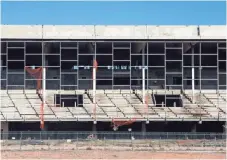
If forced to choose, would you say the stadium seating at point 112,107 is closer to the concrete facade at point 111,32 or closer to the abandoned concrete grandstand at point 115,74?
the abandoned concrete grandstand at point 115,74

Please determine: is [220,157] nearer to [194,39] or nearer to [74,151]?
[74,151]

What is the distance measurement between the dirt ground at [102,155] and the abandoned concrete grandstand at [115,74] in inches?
526

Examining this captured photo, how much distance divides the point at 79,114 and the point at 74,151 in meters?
13.0

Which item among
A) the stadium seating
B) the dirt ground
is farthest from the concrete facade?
the dirt ground

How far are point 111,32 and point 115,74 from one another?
4.86 metres

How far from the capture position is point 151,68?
57.1 meters

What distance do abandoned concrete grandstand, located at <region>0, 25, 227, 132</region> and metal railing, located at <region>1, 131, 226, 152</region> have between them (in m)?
6.58

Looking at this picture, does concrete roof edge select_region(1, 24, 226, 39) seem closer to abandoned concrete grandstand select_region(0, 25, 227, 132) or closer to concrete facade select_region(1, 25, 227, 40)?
concrete facade select_region(1, 25, 227, 40)

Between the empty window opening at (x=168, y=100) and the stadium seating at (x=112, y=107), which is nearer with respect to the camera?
the stadium seating at (x=112, y=107)

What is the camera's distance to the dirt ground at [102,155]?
3284 cm

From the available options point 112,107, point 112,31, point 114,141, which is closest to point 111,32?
point 112,31

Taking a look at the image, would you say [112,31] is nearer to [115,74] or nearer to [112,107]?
[115,74]

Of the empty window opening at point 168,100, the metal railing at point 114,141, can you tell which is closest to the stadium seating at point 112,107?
the empty window opening at point 168,100

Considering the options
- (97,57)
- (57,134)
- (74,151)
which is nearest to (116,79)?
(97,57)
